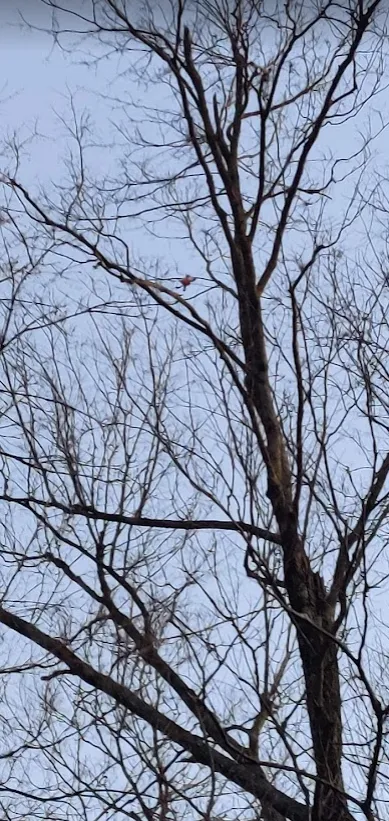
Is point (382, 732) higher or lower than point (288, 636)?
lower

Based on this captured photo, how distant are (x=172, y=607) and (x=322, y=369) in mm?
1421

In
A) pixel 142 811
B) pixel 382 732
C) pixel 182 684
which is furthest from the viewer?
pixel 182 684

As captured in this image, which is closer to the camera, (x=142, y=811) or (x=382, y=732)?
(x=382, y=732)

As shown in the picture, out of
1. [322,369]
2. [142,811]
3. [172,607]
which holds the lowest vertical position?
[142,811]

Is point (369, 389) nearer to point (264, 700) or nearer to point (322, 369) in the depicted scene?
point (322, 369)

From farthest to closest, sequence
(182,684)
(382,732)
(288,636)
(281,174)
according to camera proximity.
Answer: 1. (281,174)
2. (288,636)
3. (182,684)
4. (382,732)

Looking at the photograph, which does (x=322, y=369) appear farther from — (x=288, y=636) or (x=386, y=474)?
(x=288, y=636)

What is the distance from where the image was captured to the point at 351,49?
19.7 feet

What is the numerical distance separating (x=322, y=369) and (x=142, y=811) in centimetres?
230

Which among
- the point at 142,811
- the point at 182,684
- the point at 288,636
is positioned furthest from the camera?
the point at 288,636

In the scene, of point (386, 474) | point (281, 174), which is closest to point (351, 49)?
point (281, 174)

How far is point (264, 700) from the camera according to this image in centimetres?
516

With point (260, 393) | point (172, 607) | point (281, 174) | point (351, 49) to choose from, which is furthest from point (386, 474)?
point (351, 49)

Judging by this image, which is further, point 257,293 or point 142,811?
point 257,293
